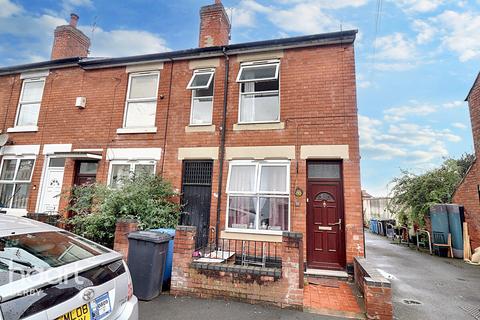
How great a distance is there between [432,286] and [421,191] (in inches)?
312

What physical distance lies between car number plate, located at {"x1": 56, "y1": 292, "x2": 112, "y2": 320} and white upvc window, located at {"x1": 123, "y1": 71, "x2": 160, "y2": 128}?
257 inches

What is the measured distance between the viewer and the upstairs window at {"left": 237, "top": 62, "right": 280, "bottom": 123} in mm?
7363

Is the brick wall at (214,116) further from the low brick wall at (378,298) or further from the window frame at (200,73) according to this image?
the low brick wall at (378,298)

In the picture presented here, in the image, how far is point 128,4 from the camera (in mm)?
9430

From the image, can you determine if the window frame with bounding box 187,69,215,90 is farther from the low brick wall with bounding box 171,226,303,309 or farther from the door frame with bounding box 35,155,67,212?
the door frame with bounding box 35,155,67,212

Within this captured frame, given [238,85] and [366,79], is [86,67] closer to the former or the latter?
[238,85]

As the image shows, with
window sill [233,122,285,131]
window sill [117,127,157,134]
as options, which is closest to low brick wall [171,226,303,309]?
window sill [233,122,285,131]

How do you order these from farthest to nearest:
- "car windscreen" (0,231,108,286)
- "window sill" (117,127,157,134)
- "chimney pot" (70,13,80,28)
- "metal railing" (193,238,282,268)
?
"chimney pot" (70,13,80,28) → "window sill" (117,127,157,134) → "metal railing" (193,238,282,268) → "car windscreen" (0,231,108,286)

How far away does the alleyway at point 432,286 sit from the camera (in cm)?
433

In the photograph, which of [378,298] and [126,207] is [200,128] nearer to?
[126,207]

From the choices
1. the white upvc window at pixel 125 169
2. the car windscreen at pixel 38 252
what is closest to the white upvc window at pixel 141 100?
the white upvc window at pixel 125 169

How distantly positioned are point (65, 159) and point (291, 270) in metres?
8.34

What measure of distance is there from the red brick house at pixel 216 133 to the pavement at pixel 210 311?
67.2 inches

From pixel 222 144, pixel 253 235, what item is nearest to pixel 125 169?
pixel 222 144
